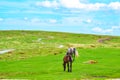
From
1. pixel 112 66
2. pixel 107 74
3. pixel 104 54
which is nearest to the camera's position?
pixel 107 74

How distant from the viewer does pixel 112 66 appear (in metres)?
55.8

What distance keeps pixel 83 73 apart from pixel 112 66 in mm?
8529

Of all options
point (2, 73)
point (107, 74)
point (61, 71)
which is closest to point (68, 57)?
point (61, 71)

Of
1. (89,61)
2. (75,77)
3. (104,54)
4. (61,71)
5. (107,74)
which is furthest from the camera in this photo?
(104,54)

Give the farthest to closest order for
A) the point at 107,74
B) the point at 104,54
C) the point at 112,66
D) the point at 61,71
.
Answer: the point at 104,54
the point at 112,66
the point at 61,71
the point at 107,74

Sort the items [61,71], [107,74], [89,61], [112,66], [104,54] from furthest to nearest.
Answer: [104,54]
[89,61]
[112,66]
[61,71]
[107,74]

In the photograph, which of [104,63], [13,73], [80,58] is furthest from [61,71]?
[80,58]

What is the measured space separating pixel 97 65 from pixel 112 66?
2.36 meters

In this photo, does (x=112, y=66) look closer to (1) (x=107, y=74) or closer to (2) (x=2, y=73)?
(1) (x=107, y=74)

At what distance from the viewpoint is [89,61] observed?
198 feet

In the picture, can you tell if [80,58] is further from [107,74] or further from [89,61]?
[107,74]

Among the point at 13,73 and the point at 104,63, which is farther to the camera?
the point at 104,63

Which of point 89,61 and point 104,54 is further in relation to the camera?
point 104,54

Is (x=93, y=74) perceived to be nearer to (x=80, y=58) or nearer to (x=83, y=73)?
(x=83, y=73)
